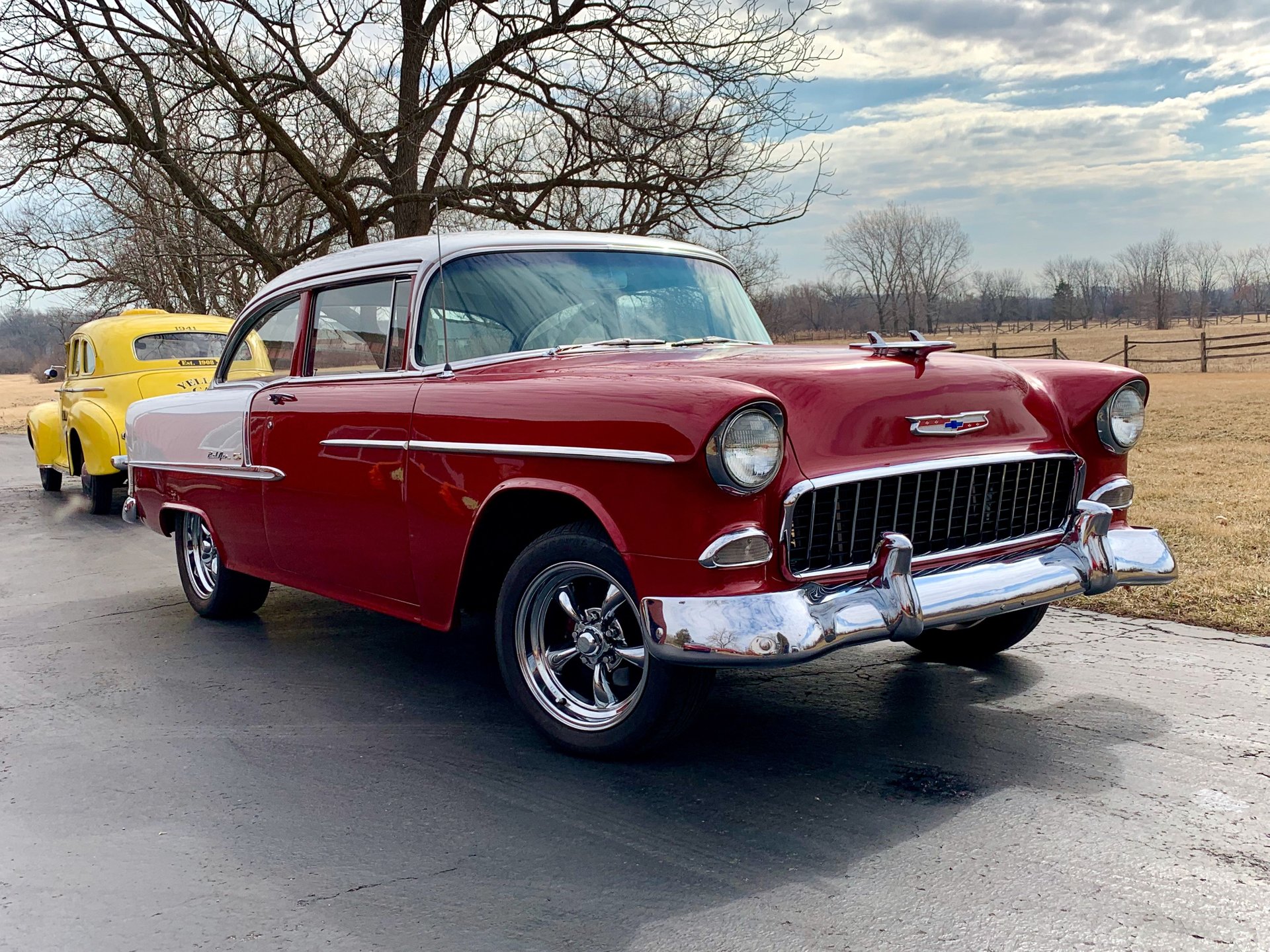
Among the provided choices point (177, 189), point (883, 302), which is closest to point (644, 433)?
point (177, 189)

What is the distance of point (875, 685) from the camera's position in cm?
446

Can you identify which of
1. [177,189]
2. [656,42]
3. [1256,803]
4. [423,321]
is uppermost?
[656,42]

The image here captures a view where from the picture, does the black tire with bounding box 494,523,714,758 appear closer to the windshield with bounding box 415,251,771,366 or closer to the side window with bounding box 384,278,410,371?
the windshield with bounding box 415,251,771,366

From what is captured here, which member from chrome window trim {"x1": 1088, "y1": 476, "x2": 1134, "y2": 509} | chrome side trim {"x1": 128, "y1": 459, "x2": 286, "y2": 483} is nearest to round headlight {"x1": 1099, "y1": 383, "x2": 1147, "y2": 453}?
chrome window trim {"x1": 1088, "y1": 476, "x2": 1134, "y2": 509}

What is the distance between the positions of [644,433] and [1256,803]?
2027mm

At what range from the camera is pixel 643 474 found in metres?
3.25

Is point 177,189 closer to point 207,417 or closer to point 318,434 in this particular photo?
point 207,417

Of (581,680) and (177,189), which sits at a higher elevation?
(177,189)

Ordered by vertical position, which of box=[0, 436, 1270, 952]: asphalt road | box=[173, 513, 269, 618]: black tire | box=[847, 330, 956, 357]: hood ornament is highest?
box=[847, 330, 956, 357]: hood ornament

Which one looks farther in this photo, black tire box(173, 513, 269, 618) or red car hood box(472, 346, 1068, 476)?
black tire box(173, 513, 269, 618)

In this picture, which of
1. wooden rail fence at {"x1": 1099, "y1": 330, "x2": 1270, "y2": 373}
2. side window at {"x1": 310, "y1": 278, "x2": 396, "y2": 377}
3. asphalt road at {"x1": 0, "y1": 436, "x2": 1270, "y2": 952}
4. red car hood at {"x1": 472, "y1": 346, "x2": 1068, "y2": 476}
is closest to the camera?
asphalt road at {"x1": 0, "y1": 436, "x2": 1270, "y2": 952}

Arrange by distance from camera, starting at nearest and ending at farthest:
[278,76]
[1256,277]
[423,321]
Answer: [423,321] < [278,76] < [1256,277]

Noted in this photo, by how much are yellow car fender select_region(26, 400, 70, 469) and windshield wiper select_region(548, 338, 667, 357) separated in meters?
9.47

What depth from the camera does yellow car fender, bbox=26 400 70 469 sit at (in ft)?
39.7
